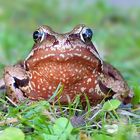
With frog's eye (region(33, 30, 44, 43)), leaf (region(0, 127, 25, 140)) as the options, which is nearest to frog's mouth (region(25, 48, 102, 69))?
frog's eye (region(33, 30, 44, 43))

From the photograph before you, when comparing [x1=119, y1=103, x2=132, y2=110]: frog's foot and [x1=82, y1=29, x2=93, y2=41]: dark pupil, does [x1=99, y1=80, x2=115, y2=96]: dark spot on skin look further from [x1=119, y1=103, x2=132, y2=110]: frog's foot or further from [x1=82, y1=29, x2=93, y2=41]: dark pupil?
[x1=82, y1=29, x2=93, y2=41]: dark pupil

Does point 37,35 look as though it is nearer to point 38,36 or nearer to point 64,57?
point 38,36

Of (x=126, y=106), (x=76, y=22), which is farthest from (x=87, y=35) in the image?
(x=76, y=22)

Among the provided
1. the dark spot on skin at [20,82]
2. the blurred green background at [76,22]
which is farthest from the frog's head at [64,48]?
the blurred green background at [76,22]

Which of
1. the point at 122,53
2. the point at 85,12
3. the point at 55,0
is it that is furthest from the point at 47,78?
the point at 55,0

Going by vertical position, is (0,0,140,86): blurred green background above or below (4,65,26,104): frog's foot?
above

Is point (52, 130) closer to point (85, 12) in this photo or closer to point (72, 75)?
point (72, 75)
